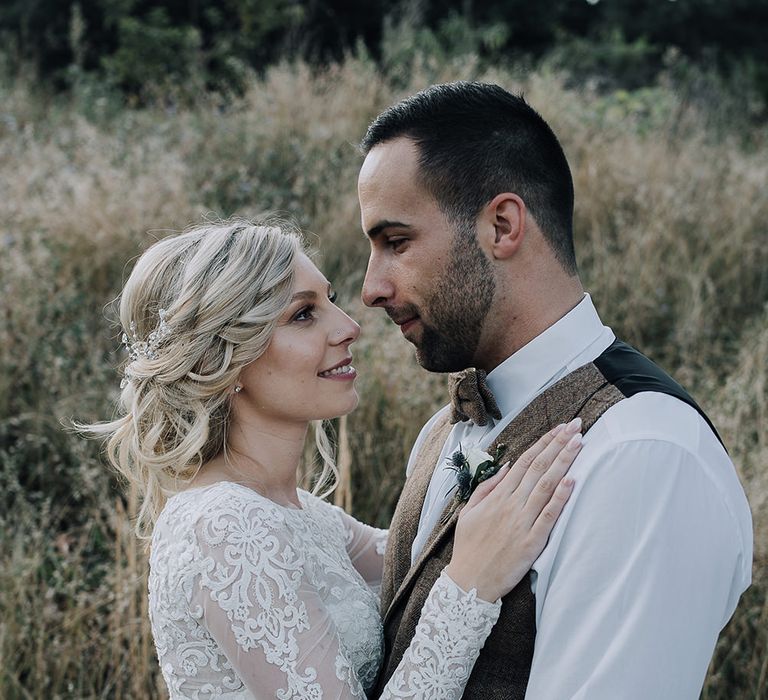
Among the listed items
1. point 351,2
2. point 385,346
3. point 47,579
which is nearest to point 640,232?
point 385,346

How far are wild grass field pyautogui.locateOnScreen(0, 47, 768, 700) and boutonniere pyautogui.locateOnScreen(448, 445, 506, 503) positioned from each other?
1457mm

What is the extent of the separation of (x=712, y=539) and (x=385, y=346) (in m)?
2.90

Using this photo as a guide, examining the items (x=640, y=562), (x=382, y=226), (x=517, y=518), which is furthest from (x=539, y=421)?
(x=382, y=226)

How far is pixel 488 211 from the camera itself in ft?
6.84

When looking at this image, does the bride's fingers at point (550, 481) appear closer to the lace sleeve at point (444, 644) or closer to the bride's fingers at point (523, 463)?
the bride's fingers at point (523, 463)

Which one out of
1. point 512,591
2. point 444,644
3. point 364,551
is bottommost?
point 364,551

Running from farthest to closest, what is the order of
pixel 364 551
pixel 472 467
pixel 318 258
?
pixel 318 258, pixel 364 551, pixel 472 467

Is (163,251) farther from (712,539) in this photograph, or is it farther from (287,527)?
(712,539)

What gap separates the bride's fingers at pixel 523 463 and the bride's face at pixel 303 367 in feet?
2.32

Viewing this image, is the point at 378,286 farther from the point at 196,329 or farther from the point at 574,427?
the point at 574,427

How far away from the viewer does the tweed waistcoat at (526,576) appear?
1.82m

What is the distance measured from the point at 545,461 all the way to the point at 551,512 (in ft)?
0.36

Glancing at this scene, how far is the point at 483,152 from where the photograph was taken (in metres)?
2.14

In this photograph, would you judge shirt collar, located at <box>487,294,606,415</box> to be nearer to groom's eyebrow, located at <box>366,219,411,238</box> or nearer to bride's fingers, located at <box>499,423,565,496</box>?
bride's fingers, located at <box>499,423,565,496</box>
